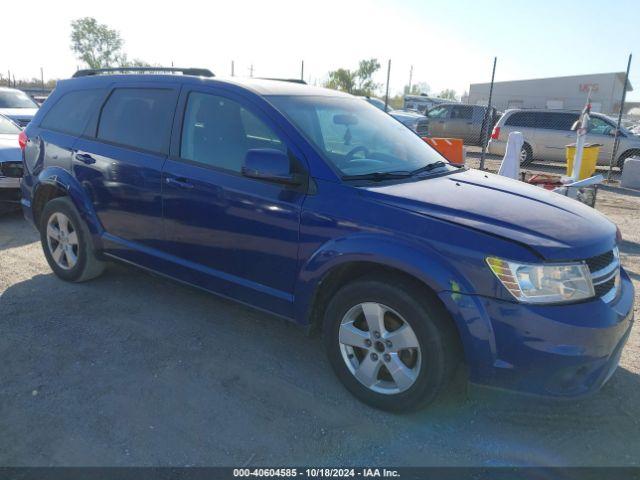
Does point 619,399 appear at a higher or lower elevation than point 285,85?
lower

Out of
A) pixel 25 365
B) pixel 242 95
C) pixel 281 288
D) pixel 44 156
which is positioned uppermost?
pixel 242 95

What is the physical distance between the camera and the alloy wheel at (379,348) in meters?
2.79

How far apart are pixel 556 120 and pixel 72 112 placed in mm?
13828

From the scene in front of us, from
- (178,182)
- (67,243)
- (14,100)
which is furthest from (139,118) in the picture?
(14,100)

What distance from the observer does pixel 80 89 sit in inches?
179

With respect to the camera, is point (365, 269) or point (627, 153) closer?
point (365, 269)

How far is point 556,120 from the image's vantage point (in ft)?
48.4

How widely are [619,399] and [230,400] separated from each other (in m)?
2.37

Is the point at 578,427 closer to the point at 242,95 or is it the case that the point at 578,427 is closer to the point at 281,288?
the point at 281,288

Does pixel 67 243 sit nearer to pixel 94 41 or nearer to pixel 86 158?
pixel 86 158

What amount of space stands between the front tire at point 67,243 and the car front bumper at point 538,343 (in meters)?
3.25

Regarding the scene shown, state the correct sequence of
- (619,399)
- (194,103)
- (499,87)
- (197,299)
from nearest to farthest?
(619,399), (194,103), (197,299), (499,87)

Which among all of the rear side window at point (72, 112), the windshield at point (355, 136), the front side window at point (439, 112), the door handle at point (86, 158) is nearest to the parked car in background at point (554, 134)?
the front side window at point (439, 112)

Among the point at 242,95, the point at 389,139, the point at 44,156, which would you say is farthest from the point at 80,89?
the point at 389,139
